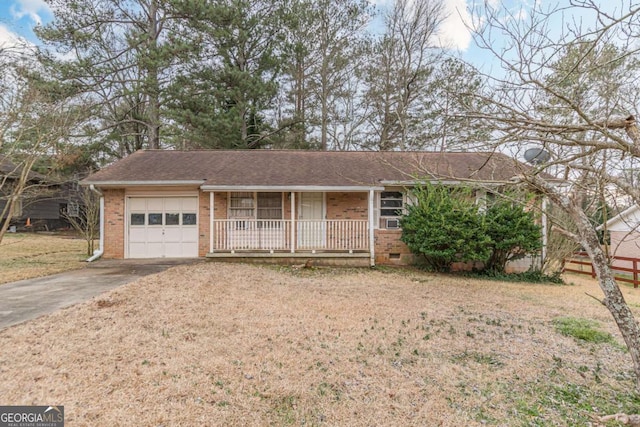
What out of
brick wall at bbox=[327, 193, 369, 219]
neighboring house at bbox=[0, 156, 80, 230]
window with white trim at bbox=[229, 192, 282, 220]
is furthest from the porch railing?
neighboring house at bbox=[0, 156, 80, 230]

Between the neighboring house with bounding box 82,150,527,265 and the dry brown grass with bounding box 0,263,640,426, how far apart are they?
4171 millimetres

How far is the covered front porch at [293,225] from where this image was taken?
10.4 m

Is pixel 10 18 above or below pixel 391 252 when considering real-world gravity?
above

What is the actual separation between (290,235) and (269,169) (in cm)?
259

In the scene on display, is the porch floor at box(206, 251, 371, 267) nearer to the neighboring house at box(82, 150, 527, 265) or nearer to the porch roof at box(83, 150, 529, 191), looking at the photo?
the neighboring house at box(82, 150, 527, 265)

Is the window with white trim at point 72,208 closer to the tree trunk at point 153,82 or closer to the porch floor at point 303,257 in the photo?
the tree trunk at point 153,82

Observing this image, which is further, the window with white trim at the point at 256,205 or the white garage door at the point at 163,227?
the window with white trim at the point at 256,205

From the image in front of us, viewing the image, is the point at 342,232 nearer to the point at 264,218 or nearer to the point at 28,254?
the point at 264,218

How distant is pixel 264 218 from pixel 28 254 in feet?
30.6

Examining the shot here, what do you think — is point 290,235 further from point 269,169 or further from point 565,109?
point 565,109

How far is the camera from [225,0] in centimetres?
1634

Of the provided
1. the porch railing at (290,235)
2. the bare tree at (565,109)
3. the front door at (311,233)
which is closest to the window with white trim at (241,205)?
the porch railing at (290,235)

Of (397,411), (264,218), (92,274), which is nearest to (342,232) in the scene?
(264,218)

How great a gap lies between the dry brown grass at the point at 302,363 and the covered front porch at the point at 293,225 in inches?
159
